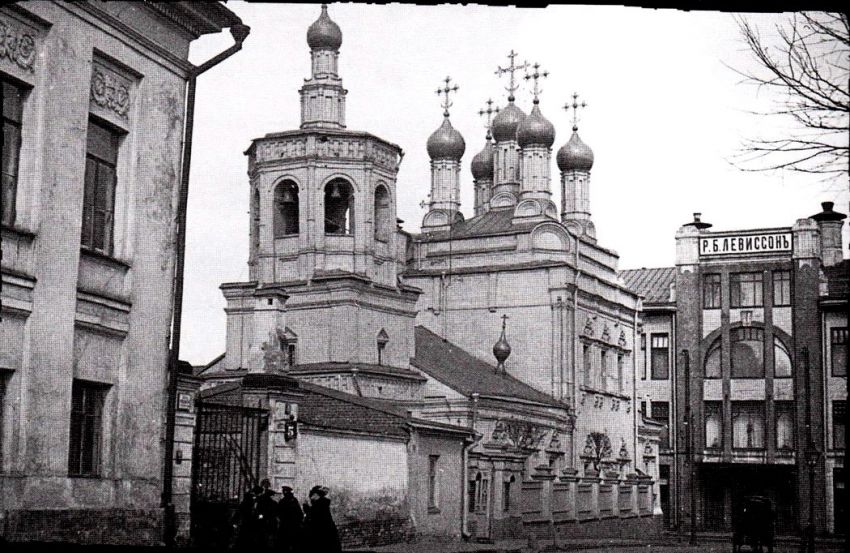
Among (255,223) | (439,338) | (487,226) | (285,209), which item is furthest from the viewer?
(487,226)

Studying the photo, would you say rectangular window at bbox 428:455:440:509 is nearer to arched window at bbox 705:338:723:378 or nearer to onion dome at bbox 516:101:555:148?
onion dome at bbox 516:101:555:148

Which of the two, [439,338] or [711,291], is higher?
[711,291]

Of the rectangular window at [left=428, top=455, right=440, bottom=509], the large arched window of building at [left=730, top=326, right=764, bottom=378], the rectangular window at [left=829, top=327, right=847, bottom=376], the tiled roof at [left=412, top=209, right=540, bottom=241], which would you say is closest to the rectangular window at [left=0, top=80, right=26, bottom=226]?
the rectangular window at [left=428, top=455, right=440, bottom=509]

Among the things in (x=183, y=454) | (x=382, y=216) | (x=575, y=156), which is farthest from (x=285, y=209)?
(x=183, y=454)

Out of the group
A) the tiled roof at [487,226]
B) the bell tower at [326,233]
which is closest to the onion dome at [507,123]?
the tiled roof at [487,226]

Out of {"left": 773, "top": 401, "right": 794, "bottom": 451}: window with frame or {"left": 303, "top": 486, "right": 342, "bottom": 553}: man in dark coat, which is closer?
{"left": 303, "top": 486, "right": 342, "bottom": 553}: man in dark coat

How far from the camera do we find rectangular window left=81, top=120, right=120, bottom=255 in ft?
49.5

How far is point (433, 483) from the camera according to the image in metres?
27.0

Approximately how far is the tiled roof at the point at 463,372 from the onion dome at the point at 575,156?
1096 centimetres

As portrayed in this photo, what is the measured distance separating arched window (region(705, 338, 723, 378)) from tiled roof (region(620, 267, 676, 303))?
3.03 metres

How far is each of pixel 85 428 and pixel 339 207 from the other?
24455 mm

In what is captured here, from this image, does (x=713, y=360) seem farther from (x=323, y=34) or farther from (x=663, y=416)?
(x=323, y=34)

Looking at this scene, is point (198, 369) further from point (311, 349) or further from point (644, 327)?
point (644, 327)

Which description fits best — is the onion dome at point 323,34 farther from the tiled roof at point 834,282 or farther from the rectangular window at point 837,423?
the rectangular window at point 837,423
